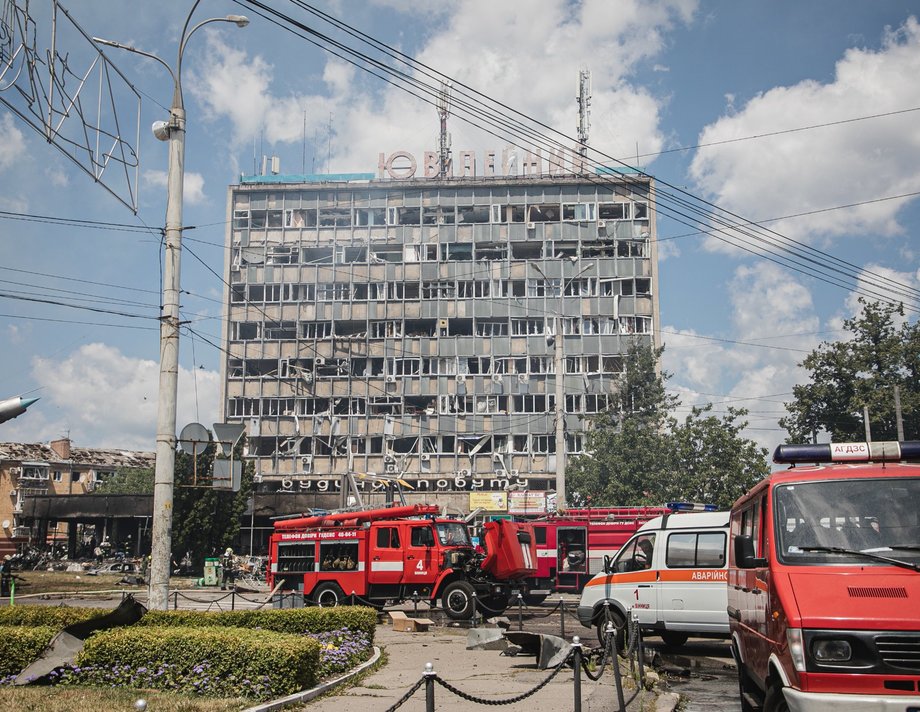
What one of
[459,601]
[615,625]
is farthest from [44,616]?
[459,601]

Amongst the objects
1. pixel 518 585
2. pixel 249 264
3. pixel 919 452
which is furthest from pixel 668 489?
pixel 249 264

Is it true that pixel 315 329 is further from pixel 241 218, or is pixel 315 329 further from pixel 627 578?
pixel 627 578

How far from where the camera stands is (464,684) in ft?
41.8

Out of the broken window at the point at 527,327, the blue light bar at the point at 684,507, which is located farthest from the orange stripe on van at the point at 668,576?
the broken window at the point at 527,327

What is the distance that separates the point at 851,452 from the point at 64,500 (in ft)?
180

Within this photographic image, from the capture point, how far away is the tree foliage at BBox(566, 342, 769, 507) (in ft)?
139

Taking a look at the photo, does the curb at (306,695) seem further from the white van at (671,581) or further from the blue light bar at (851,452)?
the blue light bar at (851,452)

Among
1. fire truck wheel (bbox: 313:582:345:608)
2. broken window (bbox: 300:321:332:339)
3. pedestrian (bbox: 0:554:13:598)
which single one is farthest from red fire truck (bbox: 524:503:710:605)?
broken window (bbox: 300:321:332:339)

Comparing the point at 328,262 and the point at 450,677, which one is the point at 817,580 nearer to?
the point at 450,677

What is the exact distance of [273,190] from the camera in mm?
75062

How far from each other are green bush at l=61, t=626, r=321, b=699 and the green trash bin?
1196 inches

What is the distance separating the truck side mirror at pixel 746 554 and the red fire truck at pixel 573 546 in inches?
840

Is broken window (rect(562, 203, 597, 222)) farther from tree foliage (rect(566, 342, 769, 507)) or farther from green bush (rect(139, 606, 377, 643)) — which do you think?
green bush (rect(139, 606, 377, 643))

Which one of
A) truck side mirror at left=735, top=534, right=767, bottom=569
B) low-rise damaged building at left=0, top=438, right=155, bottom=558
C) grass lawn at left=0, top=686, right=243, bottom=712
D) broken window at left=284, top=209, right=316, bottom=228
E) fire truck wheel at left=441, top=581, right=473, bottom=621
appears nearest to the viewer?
truck side mirror at left=735, top=534, right=767, bottom=569
